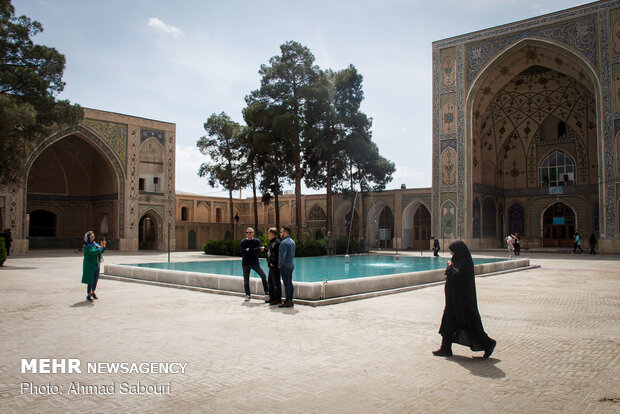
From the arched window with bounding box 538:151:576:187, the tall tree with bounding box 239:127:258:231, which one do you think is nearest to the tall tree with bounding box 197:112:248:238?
the tall tree with bounding box 239:127:258:231

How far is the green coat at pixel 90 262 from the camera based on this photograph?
27.3 feet

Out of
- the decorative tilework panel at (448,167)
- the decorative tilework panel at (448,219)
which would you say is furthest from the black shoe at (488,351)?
the decorative tilework panel at (448,167)

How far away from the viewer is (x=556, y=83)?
30.4 metres

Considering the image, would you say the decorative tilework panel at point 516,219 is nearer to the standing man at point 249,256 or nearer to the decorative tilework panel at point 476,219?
the decorative tilework panel at point 476,219

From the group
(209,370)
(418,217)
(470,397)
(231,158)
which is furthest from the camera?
(418,217)

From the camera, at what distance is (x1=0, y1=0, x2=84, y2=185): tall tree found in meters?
17.1

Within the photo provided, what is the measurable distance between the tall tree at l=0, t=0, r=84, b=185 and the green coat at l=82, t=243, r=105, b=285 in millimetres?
10299

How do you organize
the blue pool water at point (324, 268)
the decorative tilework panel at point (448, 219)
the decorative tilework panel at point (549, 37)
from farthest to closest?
the decorative tilework panel at point (448, 219)
the decorative tilework panel at point (549, 37)
the blue pool water at point (324, 268)

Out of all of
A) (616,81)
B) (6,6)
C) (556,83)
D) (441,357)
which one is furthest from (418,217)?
(441,357)

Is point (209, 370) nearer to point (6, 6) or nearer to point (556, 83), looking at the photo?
point (6, 6)

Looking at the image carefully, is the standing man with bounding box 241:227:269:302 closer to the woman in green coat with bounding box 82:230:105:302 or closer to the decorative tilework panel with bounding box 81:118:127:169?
the woman in green coat with bounding box 82:230:105:302

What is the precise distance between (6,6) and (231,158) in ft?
45.3
